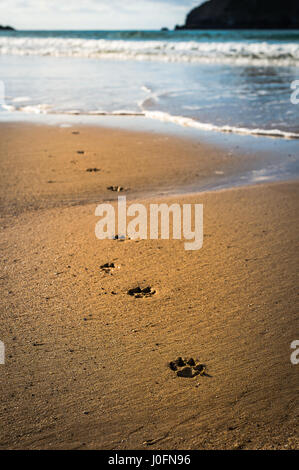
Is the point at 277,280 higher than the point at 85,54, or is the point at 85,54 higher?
the point at 85,54

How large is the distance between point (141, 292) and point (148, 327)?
1.24 feet

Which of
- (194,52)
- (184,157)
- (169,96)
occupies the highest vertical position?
(194,52)

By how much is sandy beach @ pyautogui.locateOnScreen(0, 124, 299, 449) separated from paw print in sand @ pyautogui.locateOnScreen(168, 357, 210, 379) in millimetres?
26

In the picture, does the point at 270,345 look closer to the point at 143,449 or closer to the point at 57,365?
the point at 143,449

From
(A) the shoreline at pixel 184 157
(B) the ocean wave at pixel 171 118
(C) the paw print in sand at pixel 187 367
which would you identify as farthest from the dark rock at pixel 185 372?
→ (B) the ocean wave at pixel 171 118

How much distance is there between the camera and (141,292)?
2.81 metres

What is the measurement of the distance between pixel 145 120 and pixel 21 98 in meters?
3.63

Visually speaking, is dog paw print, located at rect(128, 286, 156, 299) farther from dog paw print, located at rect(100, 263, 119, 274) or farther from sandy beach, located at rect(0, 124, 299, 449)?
dog paw print, located at rect(100, 263, 119, 274)

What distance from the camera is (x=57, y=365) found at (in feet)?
7.13

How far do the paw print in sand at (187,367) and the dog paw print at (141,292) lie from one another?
621mm

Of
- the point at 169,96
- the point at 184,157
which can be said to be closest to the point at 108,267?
the point at 184,157

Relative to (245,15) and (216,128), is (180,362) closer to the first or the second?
(216,128)

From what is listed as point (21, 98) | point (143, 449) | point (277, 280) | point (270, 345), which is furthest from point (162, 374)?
point (21, 98)

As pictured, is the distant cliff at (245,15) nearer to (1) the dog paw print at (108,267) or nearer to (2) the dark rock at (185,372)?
(1) the dog paw print at (108,267)
